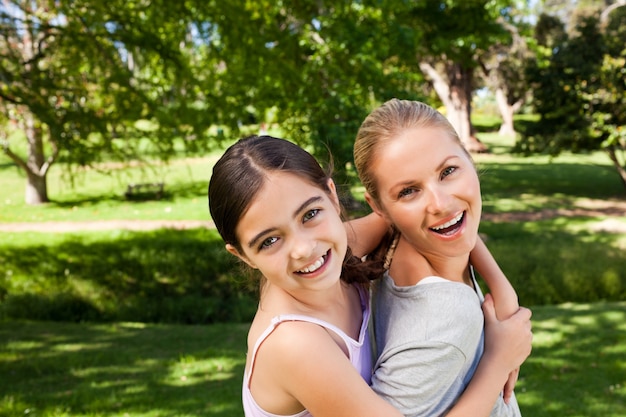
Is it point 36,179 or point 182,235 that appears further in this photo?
point 36,179

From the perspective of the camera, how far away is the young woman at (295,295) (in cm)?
145

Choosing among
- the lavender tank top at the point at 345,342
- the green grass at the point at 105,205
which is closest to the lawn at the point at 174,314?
the green grass at the point at 105,205

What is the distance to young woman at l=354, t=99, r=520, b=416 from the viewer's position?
1.51 metres

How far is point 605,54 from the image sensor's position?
51.2 ft

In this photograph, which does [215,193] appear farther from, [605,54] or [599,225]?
[605,54]

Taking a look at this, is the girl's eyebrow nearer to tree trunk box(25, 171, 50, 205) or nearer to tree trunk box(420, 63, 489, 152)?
tree trunk box(25, 171, 50, 205)

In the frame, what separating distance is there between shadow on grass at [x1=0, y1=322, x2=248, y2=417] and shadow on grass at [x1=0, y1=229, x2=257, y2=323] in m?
0.83

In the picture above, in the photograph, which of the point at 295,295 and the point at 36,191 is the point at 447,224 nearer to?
the point at 295,295

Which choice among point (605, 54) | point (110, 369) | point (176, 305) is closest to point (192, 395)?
point (110, 369)

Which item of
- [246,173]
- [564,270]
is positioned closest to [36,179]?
[564,270]

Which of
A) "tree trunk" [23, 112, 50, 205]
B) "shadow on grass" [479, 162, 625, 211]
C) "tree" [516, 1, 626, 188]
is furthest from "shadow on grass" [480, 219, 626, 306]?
"tree trunk" [23, 112, 50, 205]

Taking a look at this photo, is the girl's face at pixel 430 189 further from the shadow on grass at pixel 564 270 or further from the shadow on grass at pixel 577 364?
the shadow on grass at pixel 564 270

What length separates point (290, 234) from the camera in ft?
5.09

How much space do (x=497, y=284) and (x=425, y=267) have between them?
0.34 m
